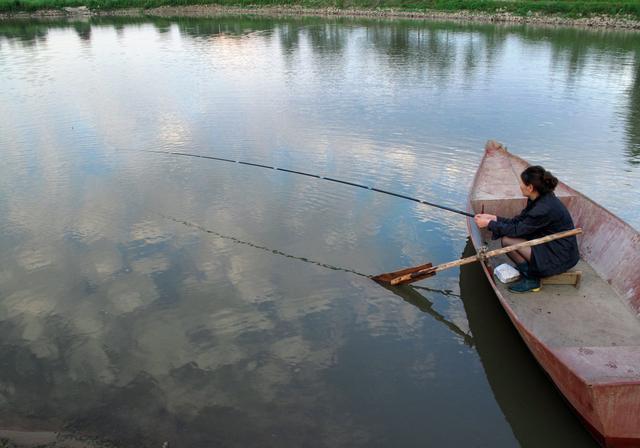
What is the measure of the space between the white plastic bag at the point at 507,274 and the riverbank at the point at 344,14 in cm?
3546

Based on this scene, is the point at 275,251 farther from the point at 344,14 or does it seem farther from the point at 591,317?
the point at 344,14

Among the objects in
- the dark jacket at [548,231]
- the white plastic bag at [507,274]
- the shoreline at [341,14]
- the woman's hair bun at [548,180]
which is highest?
the shoreline at [341,14]

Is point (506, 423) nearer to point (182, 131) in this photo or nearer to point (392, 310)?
point (392, 310)

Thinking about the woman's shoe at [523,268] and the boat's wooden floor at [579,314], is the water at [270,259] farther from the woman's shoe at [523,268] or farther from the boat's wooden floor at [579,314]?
the woman's shoe at [523,268]

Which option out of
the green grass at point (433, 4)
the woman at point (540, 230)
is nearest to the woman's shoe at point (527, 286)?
the woman at point (540, 230)

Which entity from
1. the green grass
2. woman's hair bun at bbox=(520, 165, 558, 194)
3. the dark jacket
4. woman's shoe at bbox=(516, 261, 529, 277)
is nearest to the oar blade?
woman's shoe at bbox=(516, 261, 529, 277)

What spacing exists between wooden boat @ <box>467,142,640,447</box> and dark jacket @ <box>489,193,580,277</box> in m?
0.35

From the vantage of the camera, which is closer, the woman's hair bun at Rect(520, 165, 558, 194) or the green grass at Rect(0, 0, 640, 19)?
the woman's hair bun at Rect(520, 165, 558, 194)

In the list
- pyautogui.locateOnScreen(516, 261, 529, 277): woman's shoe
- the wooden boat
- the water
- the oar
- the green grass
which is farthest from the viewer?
the green grass

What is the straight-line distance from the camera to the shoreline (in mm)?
35000

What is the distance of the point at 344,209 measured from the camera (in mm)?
8750

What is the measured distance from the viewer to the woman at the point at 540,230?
17.3ft

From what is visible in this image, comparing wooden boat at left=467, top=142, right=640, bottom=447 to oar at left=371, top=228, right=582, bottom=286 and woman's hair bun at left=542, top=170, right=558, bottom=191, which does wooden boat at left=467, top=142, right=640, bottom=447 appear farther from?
woman's hair bun at left=542, top=170, right=558, bottom=191

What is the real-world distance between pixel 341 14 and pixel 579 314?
47.0 metres
